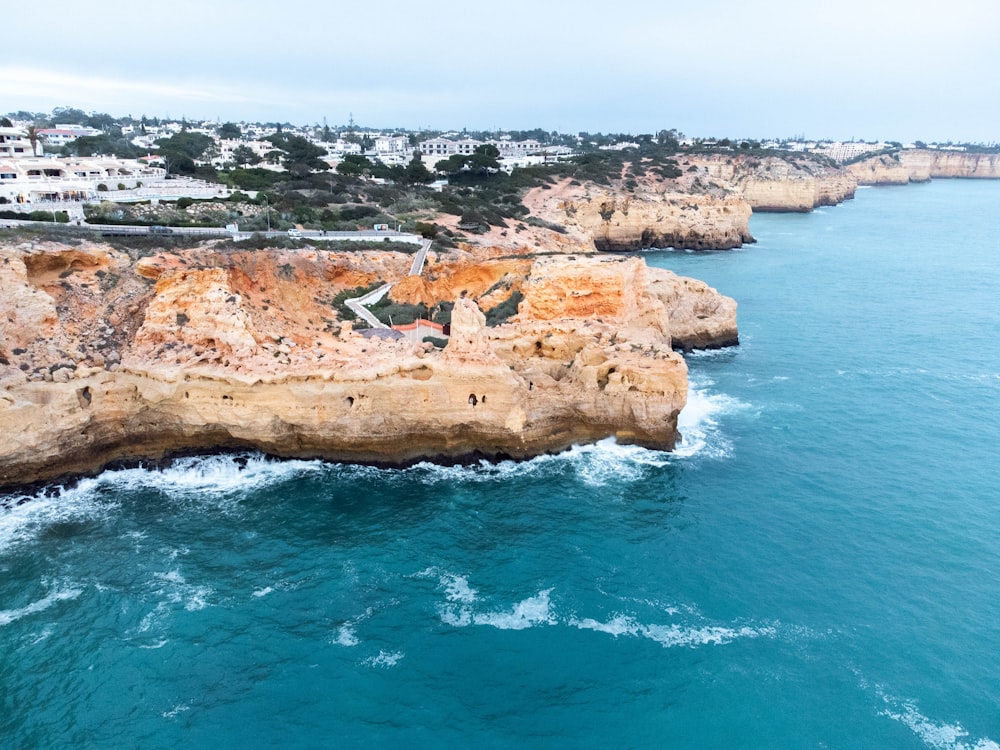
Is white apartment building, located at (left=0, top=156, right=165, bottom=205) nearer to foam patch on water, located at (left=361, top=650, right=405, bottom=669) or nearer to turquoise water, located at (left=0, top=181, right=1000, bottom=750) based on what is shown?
turquoise water, located at (left=0, top=181, right=1000, bottom=750)

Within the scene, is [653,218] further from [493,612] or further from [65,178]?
[493,612]

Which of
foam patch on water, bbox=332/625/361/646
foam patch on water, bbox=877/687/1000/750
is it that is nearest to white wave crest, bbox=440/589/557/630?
foam patch on water, bbox=332/625/361/646

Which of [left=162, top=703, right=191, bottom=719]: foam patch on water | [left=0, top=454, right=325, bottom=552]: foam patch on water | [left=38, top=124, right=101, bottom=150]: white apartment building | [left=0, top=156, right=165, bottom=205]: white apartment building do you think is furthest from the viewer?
[left=38, top=124, right=101, bottom=150]: white apartment building

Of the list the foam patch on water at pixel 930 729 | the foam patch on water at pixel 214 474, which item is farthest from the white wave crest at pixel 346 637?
the foam patch on water at pixel 930 729

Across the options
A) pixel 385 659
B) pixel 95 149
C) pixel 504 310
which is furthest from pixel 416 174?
pixel 385 659

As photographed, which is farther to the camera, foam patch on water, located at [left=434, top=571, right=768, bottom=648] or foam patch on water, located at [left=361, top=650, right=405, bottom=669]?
foam patch on water, located at [left=434, top=571, right=768, bottom=648]

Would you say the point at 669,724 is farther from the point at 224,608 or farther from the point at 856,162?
the point at 856,162

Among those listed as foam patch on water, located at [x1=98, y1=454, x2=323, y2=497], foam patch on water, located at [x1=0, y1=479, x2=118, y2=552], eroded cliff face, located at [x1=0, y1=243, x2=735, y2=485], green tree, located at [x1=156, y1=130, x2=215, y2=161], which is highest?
green tree, located at [x1=156, y1=130, x2=215, y2=161]
